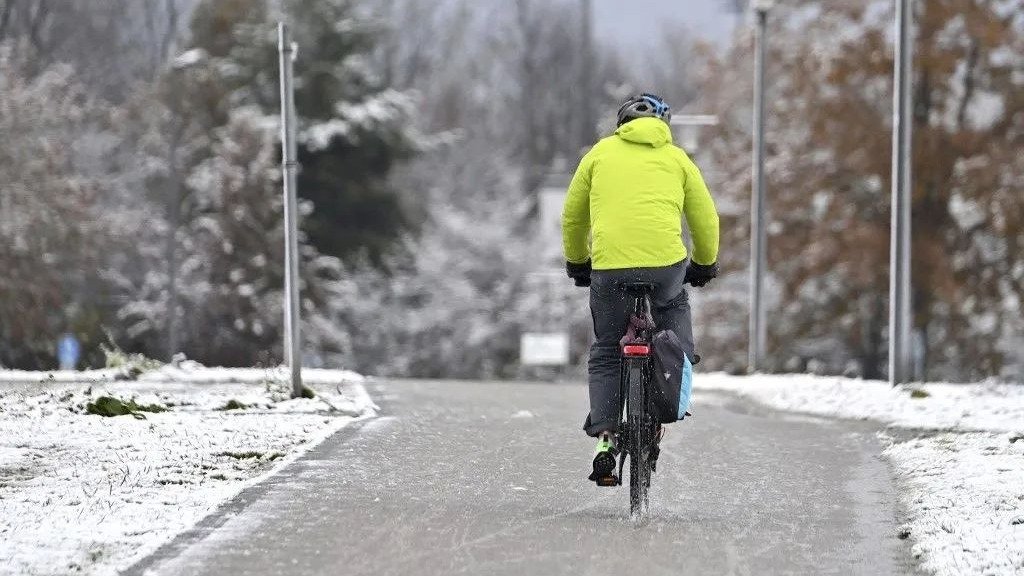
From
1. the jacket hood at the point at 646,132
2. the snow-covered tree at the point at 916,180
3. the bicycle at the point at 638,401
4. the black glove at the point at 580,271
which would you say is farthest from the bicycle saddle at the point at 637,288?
the snow-covered tree at the point at 916,180

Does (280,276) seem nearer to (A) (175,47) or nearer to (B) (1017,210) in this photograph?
(A) (175,47)

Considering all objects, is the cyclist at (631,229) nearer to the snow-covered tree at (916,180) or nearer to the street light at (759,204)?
the street light at (759,204)

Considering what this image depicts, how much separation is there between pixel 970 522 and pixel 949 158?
96.1 feet

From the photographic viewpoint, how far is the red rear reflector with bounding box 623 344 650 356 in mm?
9023

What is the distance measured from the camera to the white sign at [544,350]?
185 ft

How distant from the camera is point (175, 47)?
63.7 metres

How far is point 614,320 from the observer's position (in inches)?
364

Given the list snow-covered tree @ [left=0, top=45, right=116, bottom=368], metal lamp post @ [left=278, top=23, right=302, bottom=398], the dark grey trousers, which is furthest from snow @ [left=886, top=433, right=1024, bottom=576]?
snow-covered tree @ [left=0, top=45, right=116, bottom=368]

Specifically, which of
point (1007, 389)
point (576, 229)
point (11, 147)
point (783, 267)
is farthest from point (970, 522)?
point (11, 147)

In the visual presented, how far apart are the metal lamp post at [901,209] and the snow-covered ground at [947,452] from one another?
1.23ft

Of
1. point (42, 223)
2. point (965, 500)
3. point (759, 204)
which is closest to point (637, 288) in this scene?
point (965, 500)

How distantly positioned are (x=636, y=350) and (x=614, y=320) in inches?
10.2

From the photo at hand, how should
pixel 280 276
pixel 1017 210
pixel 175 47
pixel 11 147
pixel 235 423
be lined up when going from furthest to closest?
pixel 175 47 < pixel 280 276 < pixel 11 147 < pixel 1017 210 < pixel 235 423

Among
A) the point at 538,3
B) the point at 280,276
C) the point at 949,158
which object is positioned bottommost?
the point at 280,276
